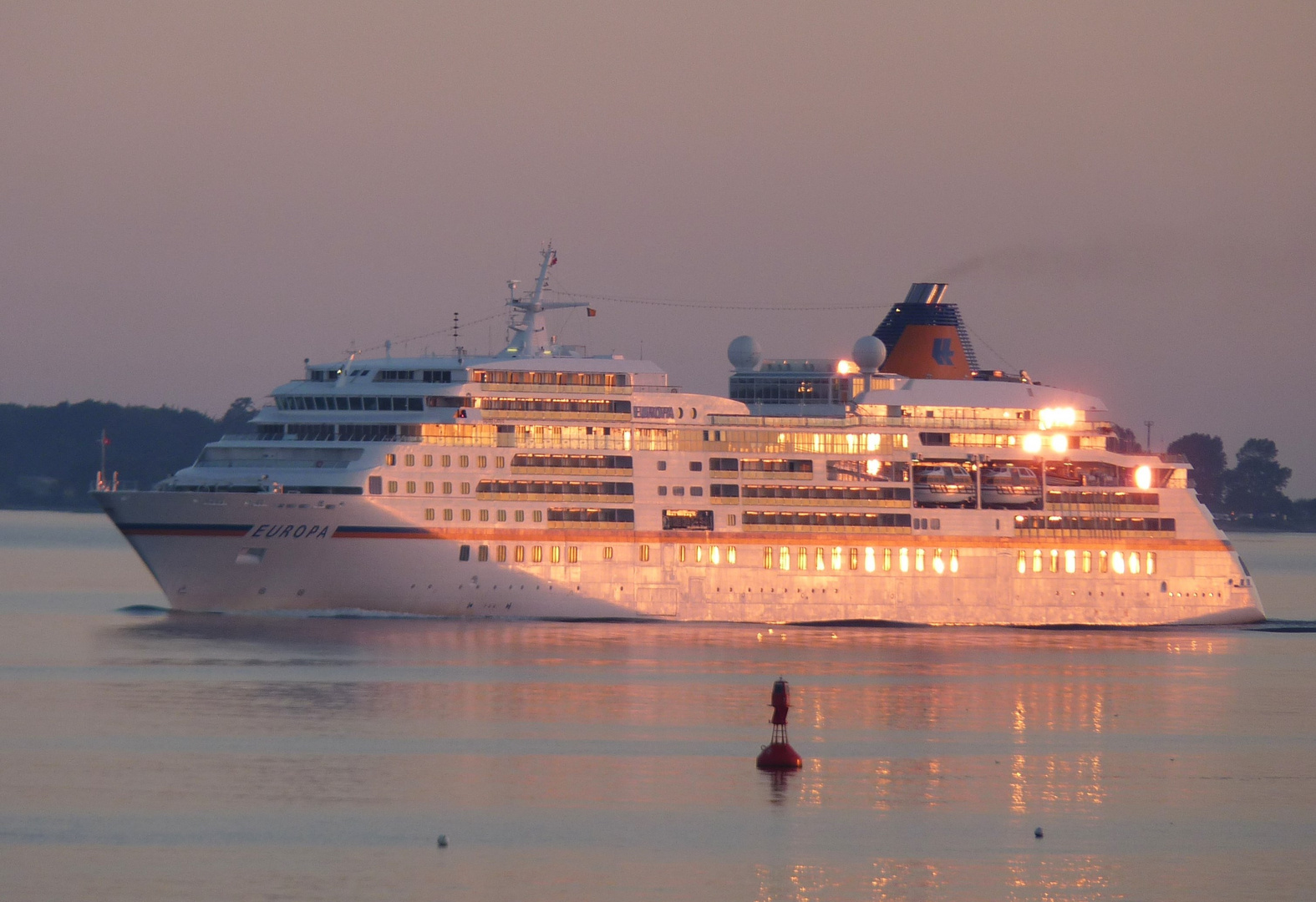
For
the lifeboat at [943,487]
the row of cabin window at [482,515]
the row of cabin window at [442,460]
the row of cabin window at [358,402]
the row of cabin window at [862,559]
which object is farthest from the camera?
the lifeboat at [943,487]

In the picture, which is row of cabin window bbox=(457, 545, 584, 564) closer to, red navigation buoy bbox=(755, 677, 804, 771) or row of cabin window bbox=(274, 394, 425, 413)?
row of cabin window bbox=(274, 394, 425, 413)

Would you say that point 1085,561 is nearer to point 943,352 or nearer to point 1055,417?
point 1055,417

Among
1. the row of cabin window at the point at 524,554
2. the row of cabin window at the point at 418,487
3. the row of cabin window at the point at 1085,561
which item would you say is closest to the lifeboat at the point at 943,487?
the row of cabin window at the point at 1085,561

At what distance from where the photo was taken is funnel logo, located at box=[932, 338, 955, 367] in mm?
81688

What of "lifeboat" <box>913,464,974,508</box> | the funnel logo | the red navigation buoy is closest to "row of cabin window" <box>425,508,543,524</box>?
"lifeboat" <box>913,464,974,508</box>

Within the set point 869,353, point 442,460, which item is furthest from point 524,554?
point 869,353

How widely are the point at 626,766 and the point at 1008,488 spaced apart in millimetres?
37356

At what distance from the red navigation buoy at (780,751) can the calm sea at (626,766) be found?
583 mm

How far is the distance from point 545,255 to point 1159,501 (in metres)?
25.6

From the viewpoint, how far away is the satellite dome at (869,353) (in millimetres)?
78625

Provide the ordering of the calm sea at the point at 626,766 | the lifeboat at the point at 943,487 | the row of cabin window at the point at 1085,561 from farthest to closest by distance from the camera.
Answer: the row of cabin window at the point at 1085,561 → the lifeboat at the point at 943,487 → the calm sea at the point at 626,766

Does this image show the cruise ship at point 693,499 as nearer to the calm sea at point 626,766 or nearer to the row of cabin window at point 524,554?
the row of cabin window at point 524,554

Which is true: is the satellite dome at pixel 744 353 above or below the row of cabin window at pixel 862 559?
above

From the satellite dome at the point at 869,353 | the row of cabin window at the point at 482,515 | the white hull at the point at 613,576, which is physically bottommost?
the white hull at the point at 613,576
